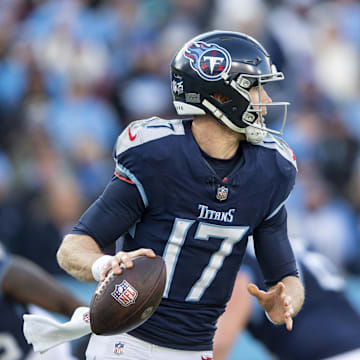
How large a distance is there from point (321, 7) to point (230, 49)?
724 centimetres

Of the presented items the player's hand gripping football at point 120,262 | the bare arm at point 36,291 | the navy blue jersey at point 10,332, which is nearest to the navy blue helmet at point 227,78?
the player's hand gripping football at point 120,262

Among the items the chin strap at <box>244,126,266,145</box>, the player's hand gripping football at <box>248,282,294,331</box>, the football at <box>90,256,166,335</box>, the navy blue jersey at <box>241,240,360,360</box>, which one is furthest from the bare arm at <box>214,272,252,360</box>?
the football at <box>90,256,166,335</box>

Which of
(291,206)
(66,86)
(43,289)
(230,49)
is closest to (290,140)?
(291,206)

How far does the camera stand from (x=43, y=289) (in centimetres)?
369

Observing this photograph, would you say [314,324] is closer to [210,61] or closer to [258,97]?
[258,97]

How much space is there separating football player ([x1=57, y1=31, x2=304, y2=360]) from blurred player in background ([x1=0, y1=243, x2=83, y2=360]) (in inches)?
38.1

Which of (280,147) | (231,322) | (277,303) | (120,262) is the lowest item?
(231,322)

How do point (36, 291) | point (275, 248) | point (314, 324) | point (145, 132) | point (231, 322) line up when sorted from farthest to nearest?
point (314, 324)
point (231, 322)
point (36, 291)
point (275, 248)
point (145, 132)

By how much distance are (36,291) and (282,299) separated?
148 centimetres

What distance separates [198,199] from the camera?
2.70 m

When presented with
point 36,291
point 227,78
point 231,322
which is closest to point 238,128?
point 227,78

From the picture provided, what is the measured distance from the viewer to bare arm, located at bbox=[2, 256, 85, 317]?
12.1 feet

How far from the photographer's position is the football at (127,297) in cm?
235

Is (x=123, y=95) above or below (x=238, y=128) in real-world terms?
below
